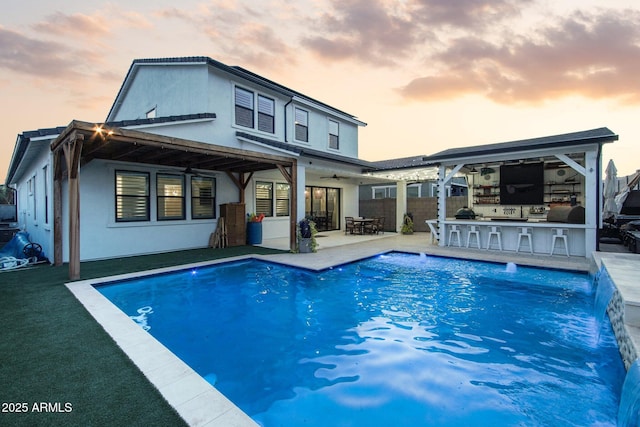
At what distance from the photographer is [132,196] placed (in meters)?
9.09

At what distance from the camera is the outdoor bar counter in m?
8.46

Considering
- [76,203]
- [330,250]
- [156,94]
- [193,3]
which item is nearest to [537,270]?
[330,250]

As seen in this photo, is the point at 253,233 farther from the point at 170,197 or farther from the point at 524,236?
the point at 524,236

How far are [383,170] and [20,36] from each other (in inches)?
584

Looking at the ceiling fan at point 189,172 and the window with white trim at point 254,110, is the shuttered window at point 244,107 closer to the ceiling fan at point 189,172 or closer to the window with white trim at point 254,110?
the window with white trim at point 254,110

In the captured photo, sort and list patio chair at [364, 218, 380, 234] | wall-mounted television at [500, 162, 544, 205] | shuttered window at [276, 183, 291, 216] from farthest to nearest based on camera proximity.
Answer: patio chair at [364, 218, 380, 234]
shuttered window at [276, 183, 291, 216]
wall-mounted television at [500, 162, 544, 205]

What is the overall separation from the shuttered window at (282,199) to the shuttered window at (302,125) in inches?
94.5

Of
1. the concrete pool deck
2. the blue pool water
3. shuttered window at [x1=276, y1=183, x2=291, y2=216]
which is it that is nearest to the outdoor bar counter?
the concrete pool deck

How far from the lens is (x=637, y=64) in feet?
29.9

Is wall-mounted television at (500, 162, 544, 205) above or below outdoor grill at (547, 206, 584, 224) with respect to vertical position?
above

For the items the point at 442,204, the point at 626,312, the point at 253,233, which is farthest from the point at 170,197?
the point at 626,312

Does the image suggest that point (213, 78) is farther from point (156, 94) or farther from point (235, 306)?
point (235, 306)

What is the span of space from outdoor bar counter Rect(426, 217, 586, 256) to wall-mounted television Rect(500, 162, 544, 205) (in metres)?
1.33

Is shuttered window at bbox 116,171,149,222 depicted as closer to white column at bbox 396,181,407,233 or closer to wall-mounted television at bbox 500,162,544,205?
white column at bbox 396,181,407,233
